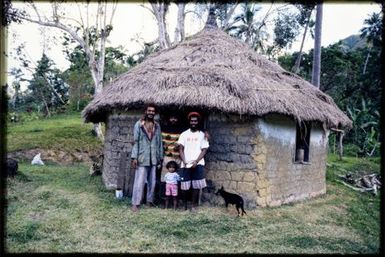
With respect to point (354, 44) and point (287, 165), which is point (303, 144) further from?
point (354, 44)

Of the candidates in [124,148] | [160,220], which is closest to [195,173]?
[160,220]

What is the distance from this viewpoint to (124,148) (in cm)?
856

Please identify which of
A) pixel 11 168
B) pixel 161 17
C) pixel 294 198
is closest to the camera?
pixel 294 198

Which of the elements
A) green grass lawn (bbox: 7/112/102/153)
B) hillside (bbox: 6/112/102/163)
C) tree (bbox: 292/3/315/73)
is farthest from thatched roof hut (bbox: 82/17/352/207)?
tree (bbox: 292/3/315/73)

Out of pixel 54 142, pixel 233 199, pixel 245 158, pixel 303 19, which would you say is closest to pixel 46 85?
pixel 54 142

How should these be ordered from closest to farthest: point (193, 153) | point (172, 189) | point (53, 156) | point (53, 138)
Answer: point (193, 153)
point (172, 189)
point (53, 156)
point (53, 138)

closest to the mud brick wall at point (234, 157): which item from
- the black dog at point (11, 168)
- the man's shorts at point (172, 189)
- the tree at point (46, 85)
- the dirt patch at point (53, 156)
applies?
the man's shorts at point (172, 189)

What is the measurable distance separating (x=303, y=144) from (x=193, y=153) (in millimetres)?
3593

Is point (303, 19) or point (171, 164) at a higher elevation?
point (303, 19)

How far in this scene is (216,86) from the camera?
763 cm

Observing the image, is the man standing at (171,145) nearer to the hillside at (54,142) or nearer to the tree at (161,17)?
the hillside at (54,142)

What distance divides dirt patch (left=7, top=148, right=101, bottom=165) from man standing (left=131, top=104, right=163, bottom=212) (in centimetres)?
853

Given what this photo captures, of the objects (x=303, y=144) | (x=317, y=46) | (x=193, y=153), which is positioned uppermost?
(x=317, y=46)

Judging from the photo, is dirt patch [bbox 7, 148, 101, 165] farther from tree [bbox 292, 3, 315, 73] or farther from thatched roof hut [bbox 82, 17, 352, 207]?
tree [bbox 292, 3, 315, 73]
